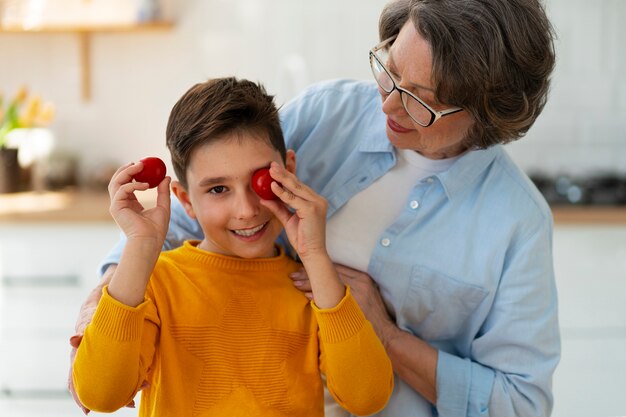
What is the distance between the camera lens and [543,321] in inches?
61.0

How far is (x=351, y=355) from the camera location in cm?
135

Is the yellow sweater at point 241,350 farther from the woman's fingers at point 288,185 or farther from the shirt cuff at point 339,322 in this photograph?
the woman's fingers at point 288,185

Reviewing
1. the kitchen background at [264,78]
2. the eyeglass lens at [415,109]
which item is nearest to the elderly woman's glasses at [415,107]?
the eyeglass lens at [415,109]

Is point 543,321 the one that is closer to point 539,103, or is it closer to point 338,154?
point 539,103

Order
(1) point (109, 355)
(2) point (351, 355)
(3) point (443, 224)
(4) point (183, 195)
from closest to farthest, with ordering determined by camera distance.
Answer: (1) point (109, 355) < (2) point (351, 355) < (4) point (183, 195) < (3) point (443, 224)

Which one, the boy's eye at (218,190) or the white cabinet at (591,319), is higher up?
the boy's eye at (218,190)

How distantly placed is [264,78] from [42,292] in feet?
4.05

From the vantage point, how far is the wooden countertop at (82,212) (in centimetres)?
289

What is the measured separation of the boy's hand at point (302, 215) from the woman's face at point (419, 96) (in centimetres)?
21

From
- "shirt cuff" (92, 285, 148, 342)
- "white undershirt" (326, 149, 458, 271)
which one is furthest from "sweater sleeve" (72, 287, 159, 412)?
"white undershirt" (326, 149, 458, 271)

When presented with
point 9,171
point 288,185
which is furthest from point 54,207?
point 288,185

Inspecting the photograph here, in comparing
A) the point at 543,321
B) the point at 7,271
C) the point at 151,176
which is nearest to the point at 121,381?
the point at 151,176

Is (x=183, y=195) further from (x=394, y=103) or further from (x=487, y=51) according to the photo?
(x=487, y=51)

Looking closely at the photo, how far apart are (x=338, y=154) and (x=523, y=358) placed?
1.76 ft
